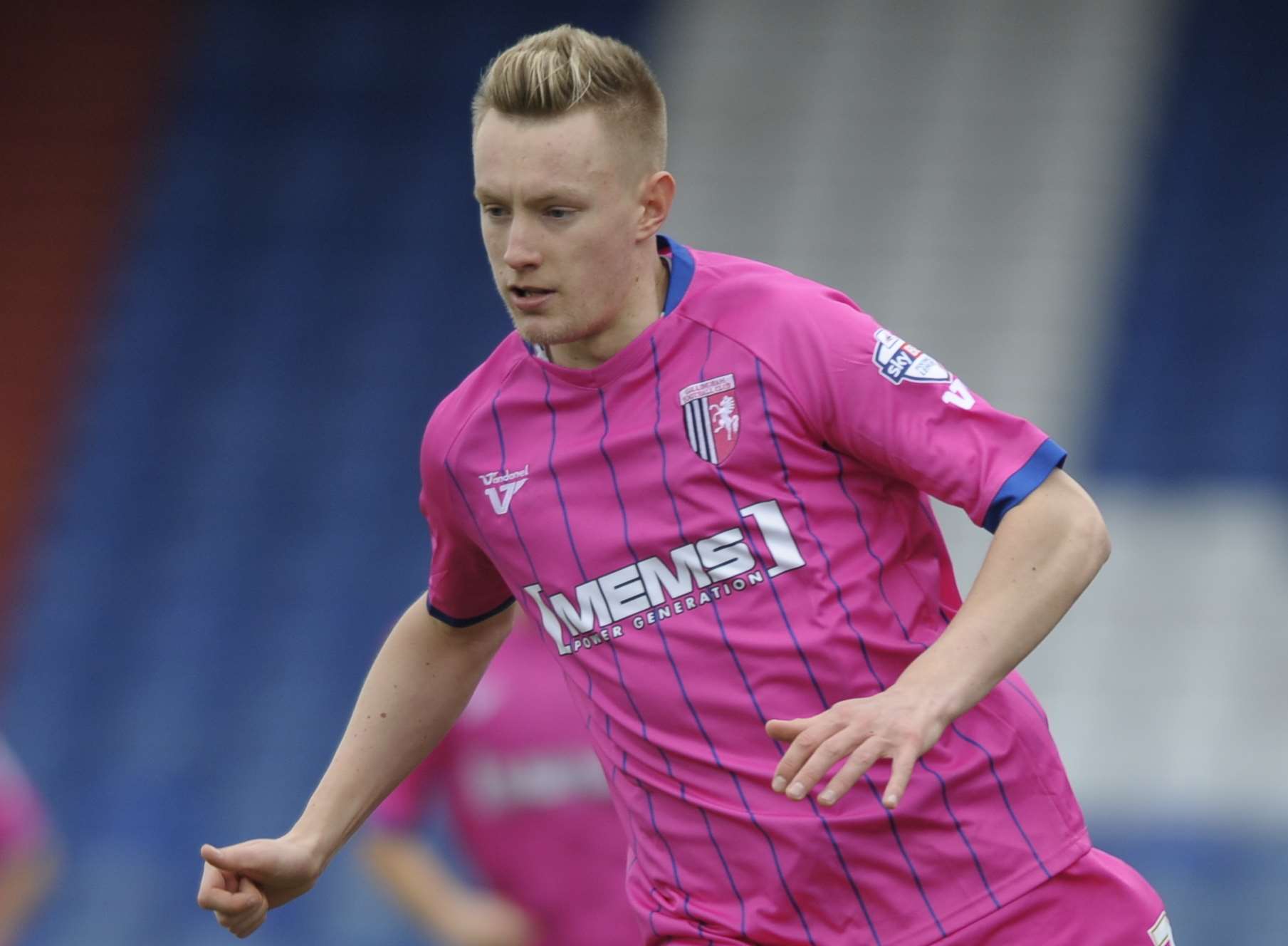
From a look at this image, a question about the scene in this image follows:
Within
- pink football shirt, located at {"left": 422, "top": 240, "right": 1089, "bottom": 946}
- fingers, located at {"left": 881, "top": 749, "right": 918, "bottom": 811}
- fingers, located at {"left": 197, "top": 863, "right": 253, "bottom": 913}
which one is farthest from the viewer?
fingers, located at {"left": 197, "top": 863, "right": 253, "bottom": 913}

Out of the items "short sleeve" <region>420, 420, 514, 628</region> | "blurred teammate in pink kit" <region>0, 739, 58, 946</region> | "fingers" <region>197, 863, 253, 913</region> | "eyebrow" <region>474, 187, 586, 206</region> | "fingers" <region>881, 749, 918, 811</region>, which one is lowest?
"blurred teammate in pink kit" <region>0, 739, 58, 946</region>

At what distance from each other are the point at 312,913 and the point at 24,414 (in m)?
3.45

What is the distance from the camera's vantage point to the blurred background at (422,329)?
8.05m

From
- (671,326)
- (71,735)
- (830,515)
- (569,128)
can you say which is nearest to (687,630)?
(830,515)

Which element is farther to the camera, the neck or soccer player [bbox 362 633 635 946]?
soccer player [bbox 362 633 635 946]

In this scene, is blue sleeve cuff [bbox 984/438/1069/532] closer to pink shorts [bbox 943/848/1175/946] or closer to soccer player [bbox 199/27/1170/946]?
soccer player [bbox 199/27/1170/946]

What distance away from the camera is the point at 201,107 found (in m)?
10.4

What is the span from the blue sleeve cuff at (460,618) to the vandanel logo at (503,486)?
1.10ft

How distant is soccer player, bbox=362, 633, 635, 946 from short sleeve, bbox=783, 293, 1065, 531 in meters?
2.06

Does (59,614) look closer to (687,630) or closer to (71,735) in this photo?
(71,735)

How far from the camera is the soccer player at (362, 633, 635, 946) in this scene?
14.6ft

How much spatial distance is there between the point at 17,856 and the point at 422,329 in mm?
5159

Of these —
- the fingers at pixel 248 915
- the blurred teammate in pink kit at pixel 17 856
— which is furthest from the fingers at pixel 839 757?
the blurred teammate in pink kit at pixel 17 856

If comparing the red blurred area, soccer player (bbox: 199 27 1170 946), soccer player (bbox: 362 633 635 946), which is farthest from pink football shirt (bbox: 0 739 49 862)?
the red blurred area
